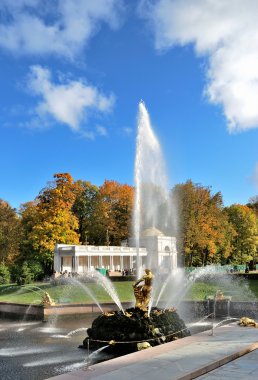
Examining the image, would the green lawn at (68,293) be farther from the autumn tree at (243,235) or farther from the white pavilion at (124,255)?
the autumn tree at (243,235)

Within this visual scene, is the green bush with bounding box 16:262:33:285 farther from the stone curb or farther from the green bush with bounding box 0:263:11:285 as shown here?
the stone curb

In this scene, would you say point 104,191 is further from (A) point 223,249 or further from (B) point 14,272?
(B) point 14,272

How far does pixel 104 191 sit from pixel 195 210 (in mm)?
18282

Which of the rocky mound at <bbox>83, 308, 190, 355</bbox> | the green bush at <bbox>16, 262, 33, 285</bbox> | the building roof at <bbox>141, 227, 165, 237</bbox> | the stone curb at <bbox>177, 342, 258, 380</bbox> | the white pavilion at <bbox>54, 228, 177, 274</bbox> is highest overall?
the building roof at <bbox>141, 227, 165, 237</bbox>

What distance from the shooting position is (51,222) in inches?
2089

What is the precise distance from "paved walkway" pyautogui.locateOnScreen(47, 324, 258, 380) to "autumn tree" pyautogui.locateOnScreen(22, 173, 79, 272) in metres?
41.5

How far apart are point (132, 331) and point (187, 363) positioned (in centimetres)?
400

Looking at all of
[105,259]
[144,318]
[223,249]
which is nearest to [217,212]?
[223,249]

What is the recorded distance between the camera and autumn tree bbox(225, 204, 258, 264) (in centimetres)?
6888

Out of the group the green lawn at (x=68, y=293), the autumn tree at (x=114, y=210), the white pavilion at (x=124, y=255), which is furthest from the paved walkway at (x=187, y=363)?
the autumn tree at (x=114, y=210)

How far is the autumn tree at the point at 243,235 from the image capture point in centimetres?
6888

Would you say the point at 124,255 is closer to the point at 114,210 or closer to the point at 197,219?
the point at 114,210

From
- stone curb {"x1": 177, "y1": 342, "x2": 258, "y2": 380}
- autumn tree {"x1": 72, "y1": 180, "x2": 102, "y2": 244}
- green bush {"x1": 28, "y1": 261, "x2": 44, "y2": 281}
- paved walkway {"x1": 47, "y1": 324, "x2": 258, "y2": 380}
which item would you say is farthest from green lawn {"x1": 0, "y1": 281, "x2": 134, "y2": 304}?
autumn tree {"x1": 72, "y1": 180, "x2": 102, "y2": 244}

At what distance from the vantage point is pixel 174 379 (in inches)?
327
